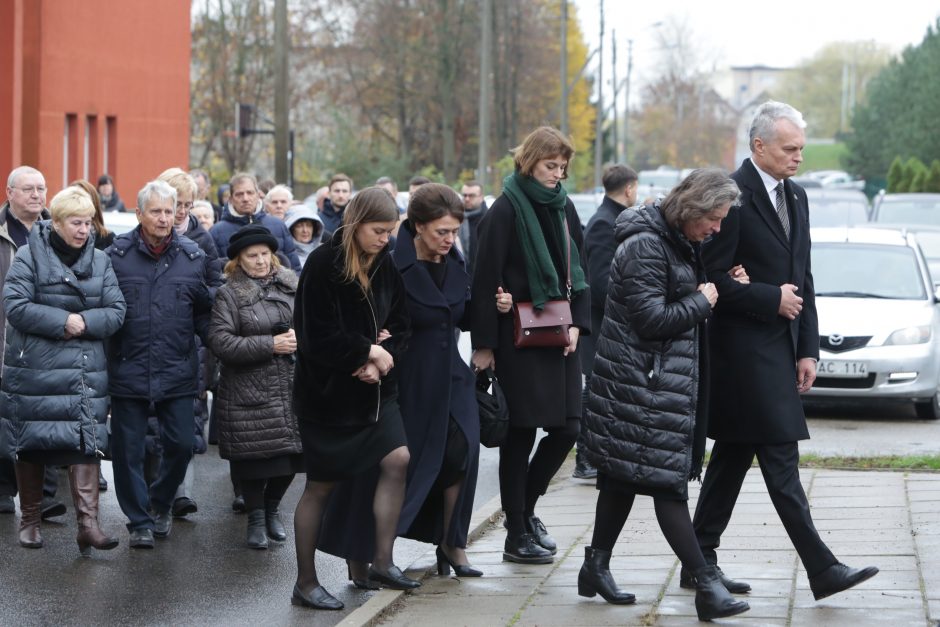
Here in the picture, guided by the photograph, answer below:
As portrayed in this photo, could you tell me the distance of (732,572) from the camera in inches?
291

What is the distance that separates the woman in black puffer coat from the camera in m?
6.29

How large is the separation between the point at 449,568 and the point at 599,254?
3.42 meters

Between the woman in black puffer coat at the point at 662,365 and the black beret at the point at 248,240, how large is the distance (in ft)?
8.38

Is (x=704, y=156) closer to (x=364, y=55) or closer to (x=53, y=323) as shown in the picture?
(x=364, y=55)

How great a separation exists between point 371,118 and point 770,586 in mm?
52582

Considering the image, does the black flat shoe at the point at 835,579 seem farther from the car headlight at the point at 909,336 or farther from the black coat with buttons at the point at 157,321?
the car headlight at the point at 909,336

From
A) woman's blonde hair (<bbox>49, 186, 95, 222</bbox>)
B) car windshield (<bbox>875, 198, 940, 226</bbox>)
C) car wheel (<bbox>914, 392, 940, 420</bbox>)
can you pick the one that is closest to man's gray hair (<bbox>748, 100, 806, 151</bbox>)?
woman's blonde hair (<bbox>49, 186, 95, 222</bbox>)

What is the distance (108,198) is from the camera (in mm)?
20969

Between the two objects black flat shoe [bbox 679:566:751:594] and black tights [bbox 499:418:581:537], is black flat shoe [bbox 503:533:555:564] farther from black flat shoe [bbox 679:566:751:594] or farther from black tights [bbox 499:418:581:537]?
black flat shoe [bbox 679:566:751:594]

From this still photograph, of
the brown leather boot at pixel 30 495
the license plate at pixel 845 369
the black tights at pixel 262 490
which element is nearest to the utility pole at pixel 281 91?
the license plate at pixel 845 369

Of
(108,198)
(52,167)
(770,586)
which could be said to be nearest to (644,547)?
(770,586)

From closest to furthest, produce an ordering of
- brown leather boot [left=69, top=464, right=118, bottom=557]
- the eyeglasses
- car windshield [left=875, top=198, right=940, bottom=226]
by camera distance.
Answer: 1. brown leather boot [left=69, top=464, right=118, bottom=557]
2. the eyeglasses
3. car windshield [left=875, top=198, right=940, bottom=226]

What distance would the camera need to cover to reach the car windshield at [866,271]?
47.2 feet

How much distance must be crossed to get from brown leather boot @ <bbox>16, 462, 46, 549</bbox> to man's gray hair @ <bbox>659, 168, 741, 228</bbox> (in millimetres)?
3837
